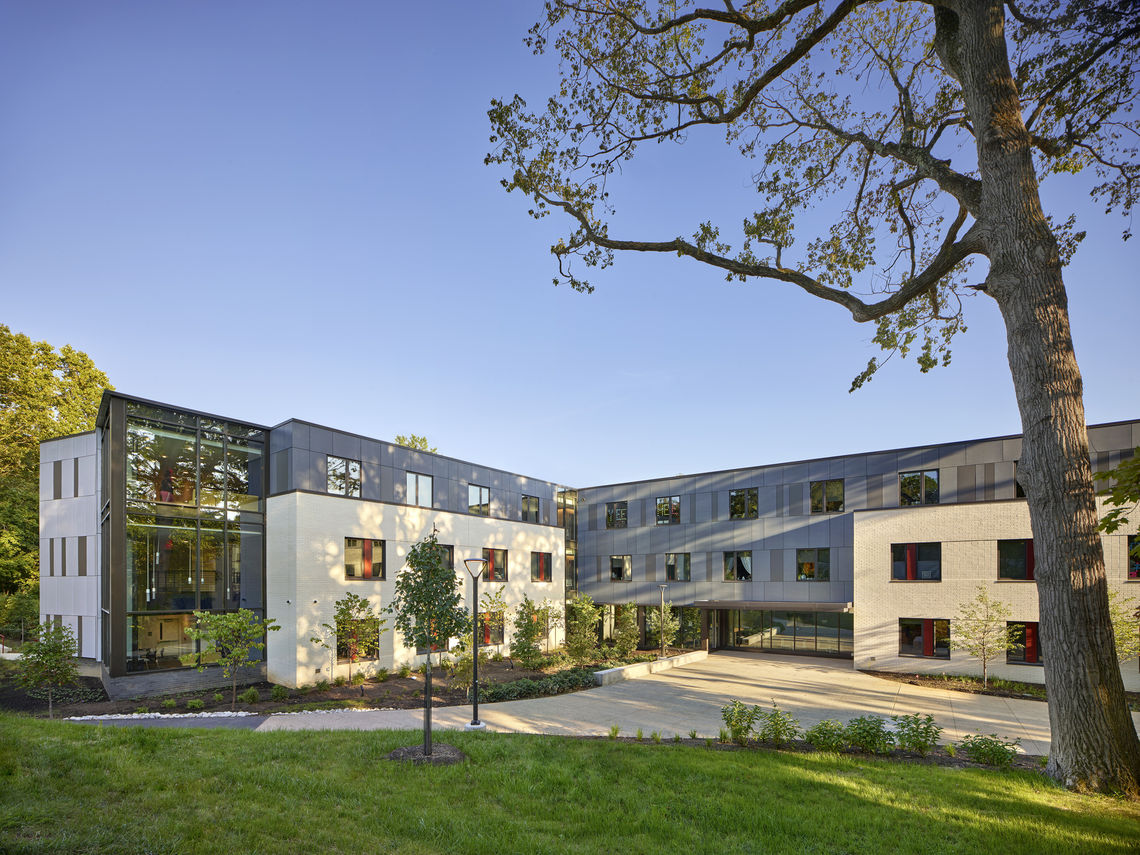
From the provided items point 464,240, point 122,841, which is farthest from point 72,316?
point 464,240

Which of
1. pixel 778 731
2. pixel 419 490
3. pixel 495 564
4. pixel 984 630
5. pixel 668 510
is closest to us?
pixel 778 731

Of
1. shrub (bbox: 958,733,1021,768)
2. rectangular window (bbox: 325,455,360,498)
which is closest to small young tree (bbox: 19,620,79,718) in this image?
rectangular window (bbox: 325,455,360,498)

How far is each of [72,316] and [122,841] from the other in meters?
4.50

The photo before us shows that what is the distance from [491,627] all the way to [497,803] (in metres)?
18.7

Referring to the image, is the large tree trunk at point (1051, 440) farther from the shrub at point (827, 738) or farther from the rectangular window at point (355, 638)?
the rectangular window at point (355, 638)

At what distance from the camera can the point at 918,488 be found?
2250 cm

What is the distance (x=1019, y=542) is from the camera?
1995cm

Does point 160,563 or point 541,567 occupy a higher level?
point 160,563

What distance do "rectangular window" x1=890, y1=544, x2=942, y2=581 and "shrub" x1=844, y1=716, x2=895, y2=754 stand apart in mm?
13877

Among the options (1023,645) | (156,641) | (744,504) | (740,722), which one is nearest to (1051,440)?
(740,722)

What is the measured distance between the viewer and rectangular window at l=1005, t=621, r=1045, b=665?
62.7ft

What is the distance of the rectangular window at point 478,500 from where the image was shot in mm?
25344

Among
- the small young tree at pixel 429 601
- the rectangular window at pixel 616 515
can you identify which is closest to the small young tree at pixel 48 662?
the small young tree at pixel 429 601

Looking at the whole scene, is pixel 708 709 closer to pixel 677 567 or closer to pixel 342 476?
pixel 342 476
